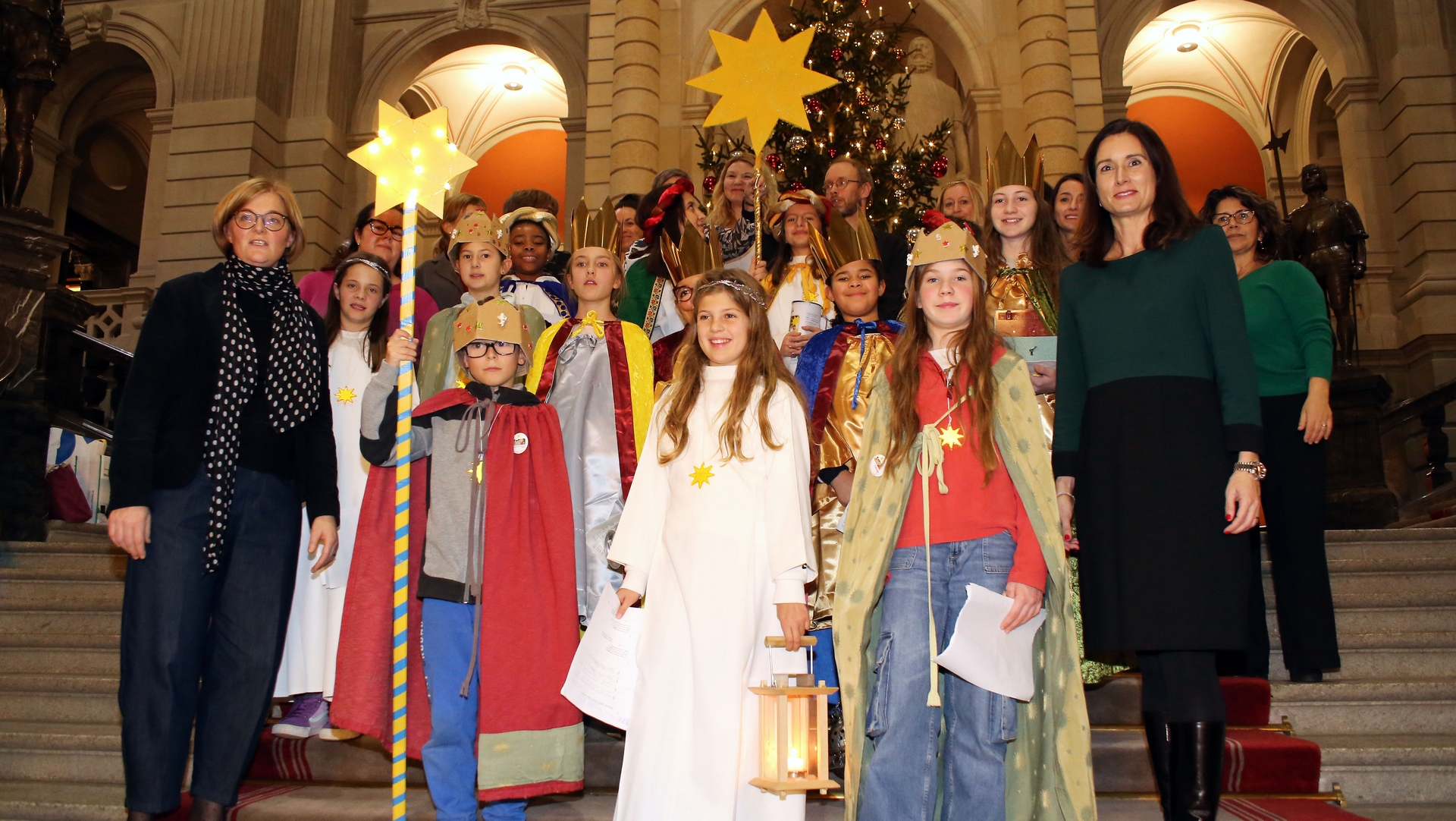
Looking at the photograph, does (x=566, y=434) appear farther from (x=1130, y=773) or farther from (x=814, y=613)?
(x=1130, y=773)

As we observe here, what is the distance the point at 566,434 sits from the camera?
3.88 m

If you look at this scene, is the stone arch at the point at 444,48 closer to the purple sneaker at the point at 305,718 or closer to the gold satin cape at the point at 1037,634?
the purple sneaker at the point at 305,718

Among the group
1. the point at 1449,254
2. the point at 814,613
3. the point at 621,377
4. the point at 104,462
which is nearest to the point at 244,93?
the point at 104,462

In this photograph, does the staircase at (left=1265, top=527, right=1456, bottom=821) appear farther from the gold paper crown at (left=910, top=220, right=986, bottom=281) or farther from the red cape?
Answer: the red cape

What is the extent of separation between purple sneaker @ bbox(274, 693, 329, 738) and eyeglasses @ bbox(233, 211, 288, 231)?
5.38ft

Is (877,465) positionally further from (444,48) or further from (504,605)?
(444,48)

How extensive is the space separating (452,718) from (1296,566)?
115 inches

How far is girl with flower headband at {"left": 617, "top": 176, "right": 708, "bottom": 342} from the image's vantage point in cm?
514

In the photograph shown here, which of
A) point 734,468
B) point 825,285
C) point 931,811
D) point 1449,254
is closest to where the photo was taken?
point 931,811

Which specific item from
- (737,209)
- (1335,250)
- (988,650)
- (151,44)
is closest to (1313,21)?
(1335,250)

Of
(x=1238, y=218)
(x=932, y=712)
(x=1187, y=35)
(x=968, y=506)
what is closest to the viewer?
(x=932, y=712)

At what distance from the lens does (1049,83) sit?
9.70m

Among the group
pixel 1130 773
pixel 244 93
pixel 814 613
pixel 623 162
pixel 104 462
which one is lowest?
pixel 1130 773

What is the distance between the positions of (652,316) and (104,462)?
3.66 m
